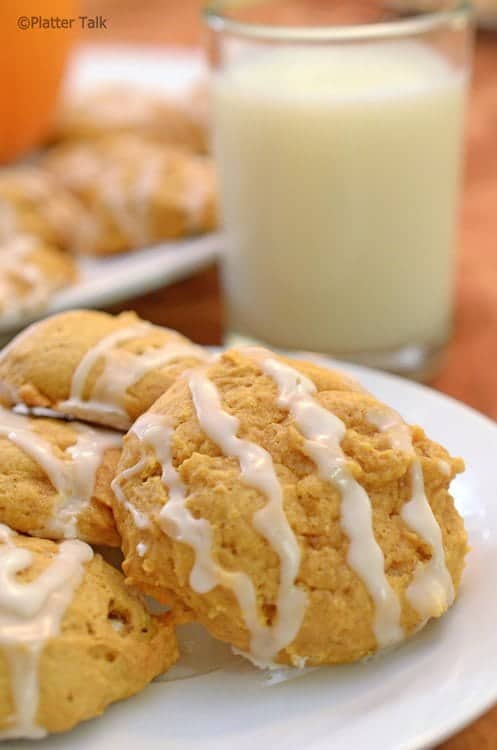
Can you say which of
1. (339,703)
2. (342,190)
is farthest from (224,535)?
(342,190)

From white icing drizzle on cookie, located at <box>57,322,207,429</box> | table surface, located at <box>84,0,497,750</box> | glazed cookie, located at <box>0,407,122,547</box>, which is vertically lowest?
table surface, located at <box>84,0,497,750</box>

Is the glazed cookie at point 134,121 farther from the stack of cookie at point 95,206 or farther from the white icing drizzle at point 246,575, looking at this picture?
the white icing drizzle at point 246,575

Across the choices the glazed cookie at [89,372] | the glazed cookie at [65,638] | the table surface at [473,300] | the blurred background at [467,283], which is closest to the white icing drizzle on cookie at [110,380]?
the glazed cookie at [89,372]

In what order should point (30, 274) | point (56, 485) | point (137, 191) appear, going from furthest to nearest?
point (137, 191), point (30, 274), point (56, 485)

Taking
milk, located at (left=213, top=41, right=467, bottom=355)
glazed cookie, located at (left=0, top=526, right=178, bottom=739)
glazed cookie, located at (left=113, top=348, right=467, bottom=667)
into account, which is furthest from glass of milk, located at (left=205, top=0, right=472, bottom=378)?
glazed cookie, located at (left=0, top=526, right=178, bottom=739)

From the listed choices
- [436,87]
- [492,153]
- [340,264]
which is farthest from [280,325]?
[492,153]

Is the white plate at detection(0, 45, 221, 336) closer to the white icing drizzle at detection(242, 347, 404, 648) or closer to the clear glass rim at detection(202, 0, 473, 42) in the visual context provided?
the clear glass rim at detection(202, 0, 473, 42)

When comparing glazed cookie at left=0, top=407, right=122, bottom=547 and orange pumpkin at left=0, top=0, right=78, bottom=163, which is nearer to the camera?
glazed cookie at left=0, top=407, right=122, bottom=547

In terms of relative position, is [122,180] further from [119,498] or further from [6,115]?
[119,498]

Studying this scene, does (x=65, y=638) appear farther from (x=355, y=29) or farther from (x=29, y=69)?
(x=29, y=69)
